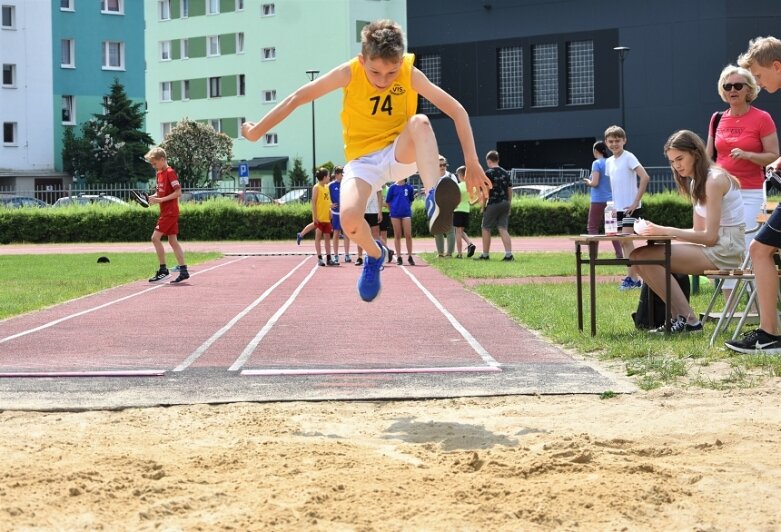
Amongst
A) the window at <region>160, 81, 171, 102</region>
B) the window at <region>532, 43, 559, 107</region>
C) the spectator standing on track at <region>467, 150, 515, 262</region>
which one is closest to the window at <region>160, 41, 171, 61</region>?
the window at <region>160, 81, 171, 102</region>

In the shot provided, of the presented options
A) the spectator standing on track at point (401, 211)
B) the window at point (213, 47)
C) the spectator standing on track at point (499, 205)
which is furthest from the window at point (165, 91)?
the spectator standing on track at point (499, 205)

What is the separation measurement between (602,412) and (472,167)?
2.03 meters

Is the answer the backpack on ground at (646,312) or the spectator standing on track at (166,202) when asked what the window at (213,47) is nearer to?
the spectator standing on track at (166,202)

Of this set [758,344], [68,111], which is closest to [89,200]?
[68,111]

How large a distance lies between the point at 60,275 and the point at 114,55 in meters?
47.7

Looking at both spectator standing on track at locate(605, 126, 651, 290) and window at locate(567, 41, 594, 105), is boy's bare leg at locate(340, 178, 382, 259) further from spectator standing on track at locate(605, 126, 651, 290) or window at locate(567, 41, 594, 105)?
window at locate(567, 41, 594, 105)

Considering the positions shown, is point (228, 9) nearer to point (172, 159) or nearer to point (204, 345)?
point (172, 159)

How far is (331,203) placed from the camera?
1931cm

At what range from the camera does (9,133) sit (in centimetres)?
5834

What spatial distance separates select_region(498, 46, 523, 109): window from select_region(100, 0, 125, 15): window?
23.0 m

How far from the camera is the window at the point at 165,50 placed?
72688 millimetres

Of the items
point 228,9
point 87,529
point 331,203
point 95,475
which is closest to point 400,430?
Result: point 95,475

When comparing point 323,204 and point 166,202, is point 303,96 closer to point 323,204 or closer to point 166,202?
point 166,202

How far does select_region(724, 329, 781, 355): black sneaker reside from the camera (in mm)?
7477
